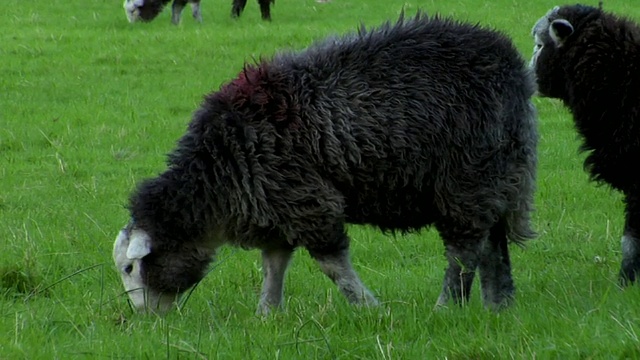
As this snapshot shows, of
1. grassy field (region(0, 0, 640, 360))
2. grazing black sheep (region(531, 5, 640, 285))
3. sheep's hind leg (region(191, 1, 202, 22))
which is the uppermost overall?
grazing black sheep (region(531, 5, 640, 285))

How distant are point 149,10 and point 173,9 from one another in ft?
1.86

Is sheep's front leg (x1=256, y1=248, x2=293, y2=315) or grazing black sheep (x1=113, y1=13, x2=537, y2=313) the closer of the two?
grazing black sheep (x1=113, y1=13, x2=537, y2=313)

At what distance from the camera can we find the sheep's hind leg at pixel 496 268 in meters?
6.67

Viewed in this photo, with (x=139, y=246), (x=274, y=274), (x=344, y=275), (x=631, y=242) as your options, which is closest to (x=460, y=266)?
(x=344, y=275)

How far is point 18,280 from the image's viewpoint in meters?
6.90

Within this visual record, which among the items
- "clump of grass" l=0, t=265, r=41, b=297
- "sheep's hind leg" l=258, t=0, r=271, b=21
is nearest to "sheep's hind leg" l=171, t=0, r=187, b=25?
"sheep's hind leg" l=258, t=0, r=271, b=21

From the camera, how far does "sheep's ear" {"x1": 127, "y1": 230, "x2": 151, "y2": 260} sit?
616 cm

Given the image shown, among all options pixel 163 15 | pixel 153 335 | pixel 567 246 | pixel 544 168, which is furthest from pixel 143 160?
pixel 163 15

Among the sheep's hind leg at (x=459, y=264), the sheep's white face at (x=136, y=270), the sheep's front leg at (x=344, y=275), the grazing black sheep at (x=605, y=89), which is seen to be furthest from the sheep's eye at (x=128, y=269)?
the grazing black sheep at (x=605, y=89)

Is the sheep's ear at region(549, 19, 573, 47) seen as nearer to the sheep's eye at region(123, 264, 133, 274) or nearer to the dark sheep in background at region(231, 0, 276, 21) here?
the sheep's eye at region(123, 264, 133, 274)

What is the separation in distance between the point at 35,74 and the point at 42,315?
10160 mm

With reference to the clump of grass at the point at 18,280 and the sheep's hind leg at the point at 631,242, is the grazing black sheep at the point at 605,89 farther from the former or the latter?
the clump of grass at the point at 18,280

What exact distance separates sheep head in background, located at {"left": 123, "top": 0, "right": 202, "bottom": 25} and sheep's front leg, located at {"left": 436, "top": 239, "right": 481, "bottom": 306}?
14710 mm

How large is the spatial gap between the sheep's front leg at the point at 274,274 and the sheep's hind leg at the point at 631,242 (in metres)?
2.12
